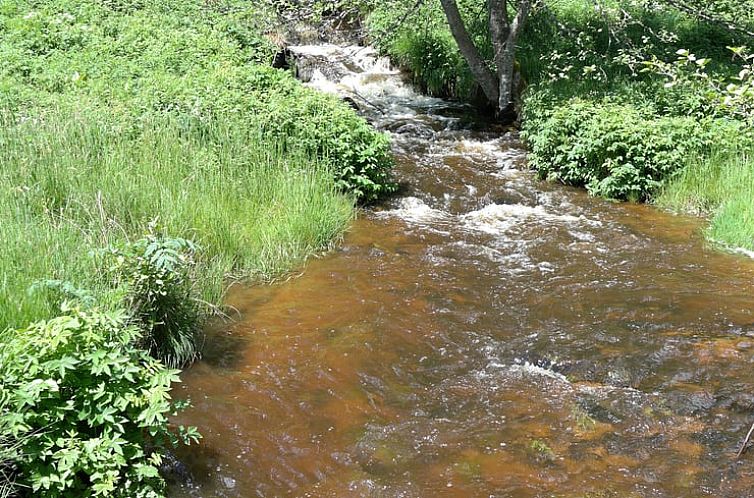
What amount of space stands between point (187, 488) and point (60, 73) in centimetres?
817

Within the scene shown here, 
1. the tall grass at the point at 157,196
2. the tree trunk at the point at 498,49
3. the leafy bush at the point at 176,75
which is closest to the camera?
the tall grass at the point at 157,196

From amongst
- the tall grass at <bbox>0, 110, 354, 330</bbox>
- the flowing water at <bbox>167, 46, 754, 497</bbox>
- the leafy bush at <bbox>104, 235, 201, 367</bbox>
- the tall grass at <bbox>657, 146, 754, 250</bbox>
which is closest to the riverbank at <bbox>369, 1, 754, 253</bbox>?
the tall grass at <bbox>657, 146, 754, 250</bbox>

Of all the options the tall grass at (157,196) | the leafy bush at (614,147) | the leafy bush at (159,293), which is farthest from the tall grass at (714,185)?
the leafy bush at (159,293)

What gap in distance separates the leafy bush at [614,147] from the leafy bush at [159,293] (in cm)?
624

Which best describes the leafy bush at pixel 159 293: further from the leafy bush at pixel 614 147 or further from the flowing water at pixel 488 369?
the leafy bush at pixel 614 147

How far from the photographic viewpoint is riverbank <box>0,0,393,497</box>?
347 centimetres

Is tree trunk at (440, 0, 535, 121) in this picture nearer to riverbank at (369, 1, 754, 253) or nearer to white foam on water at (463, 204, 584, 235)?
riverbank at (369, 1, 754, 253)

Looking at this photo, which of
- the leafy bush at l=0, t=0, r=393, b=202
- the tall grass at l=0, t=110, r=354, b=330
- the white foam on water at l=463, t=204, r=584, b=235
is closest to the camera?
the tall grass at l=0, t=110, r=354, b=330

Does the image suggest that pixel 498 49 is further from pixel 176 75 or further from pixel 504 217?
pixel 176 75

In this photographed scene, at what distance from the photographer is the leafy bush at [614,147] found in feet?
30.9

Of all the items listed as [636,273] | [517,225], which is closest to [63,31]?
[517,225]

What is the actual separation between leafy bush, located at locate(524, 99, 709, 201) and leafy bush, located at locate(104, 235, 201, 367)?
6245 millimetres

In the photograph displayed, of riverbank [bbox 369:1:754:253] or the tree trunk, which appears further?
the tree trunk

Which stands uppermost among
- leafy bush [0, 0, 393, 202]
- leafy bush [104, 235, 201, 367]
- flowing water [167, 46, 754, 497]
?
leafy bush [0, 0, 393, 202]
